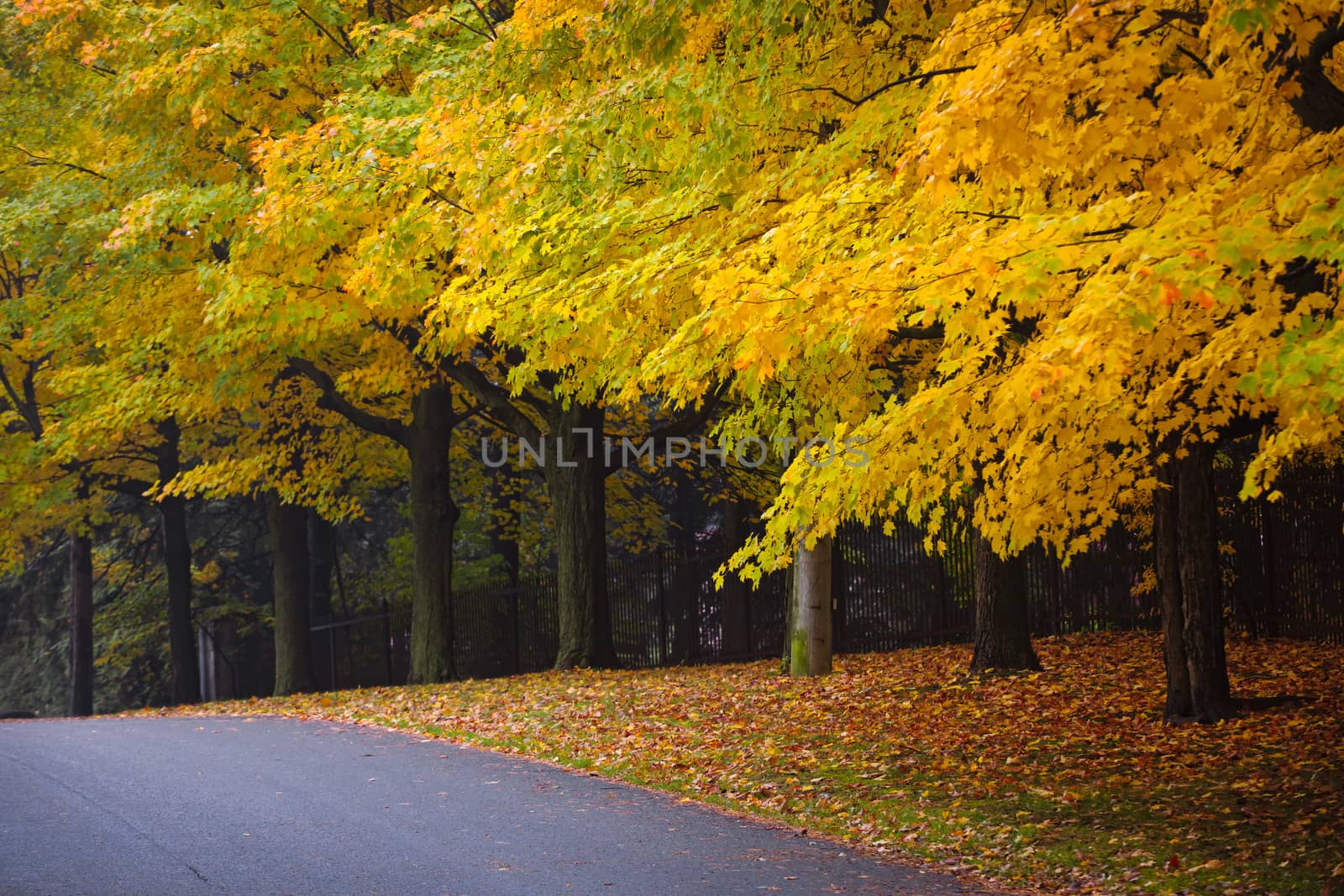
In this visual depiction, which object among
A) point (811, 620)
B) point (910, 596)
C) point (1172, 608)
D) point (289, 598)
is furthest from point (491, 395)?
point (1172, 608)

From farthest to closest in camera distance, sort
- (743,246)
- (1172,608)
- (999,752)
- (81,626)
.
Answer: (81,626)
(1172,608)
(999,752)
(743,246)

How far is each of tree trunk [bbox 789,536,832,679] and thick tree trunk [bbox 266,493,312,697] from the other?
1034cm

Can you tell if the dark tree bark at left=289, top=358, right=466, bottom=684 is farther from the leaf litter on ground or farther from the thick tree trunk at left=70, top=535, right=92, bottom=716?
the thick tree trunk at left=70, top=535, right=92, bottom=716

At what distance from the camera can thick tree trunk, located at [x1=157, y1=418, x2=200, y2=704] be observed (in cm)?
2211

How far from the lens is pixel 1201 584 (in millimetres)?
9422

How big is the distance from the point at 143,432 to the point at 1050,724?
17.0m

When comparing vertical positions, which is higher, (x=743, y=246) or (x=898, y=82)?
(x=898, y=82)

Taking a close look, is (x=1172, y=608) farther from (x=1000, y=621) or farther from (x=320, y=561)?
(x=320, y=561)

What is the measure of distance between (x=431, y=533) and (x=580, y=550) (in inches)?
102

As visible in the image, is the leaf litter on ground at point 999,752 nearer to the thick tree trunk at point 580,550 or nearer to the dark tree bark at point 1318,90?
the thick tree trunk at point 580,550

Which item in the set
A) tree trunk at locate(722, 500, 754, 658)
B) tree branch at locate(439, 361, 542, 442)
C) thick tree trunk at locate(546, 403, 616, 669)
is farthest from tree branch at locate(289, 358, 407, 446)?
tree trunk at locate(722, 500, 754, 658)

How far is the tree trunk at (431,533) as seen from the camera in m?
18.1

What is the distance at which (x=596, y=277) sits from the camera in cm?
832

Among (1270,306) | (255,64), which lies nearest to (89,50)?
(255,64)
